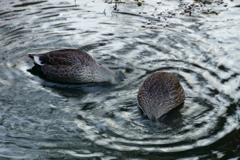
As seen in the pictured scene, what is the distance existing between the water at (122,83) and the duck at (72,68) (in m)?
0.24

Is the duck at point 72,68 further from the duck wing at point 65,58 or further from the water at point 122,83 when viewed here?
the water at point 122,83

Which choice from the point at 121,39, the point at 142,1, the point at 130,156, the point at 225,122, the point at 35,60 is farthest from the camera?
the point at 142,1

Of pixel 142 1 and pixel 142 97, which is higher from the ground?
pixel 142 1

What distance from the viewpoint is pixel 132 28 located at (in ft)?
39.1

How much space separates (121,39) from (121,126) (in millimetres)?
4815

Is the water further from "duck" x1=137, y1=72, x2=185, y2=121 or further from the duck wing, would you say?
the duck wing

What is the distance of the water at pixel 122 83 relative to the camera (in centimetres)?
622

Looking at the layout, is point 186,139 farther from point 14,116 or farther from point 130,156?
point 14,116

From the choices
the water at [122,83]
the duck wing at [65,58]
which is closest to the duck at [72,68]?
the duck wing at [65,58]

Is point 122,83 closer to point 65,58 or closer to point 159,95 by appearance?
point 159,95

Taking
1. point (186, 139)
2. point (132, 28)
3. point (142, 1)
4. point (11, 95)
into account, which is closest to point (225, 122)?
point (186, 139)

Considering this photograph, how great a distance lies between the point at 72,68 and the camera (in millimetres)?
9102

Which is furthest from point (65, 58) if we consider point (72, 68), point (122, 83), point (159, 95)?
point (159, 95)

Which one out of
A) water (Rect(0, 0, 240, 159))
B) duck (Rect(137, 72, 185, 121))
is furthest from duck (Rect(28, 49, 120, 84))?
duck (Rect(137, 72, 185, 121))
